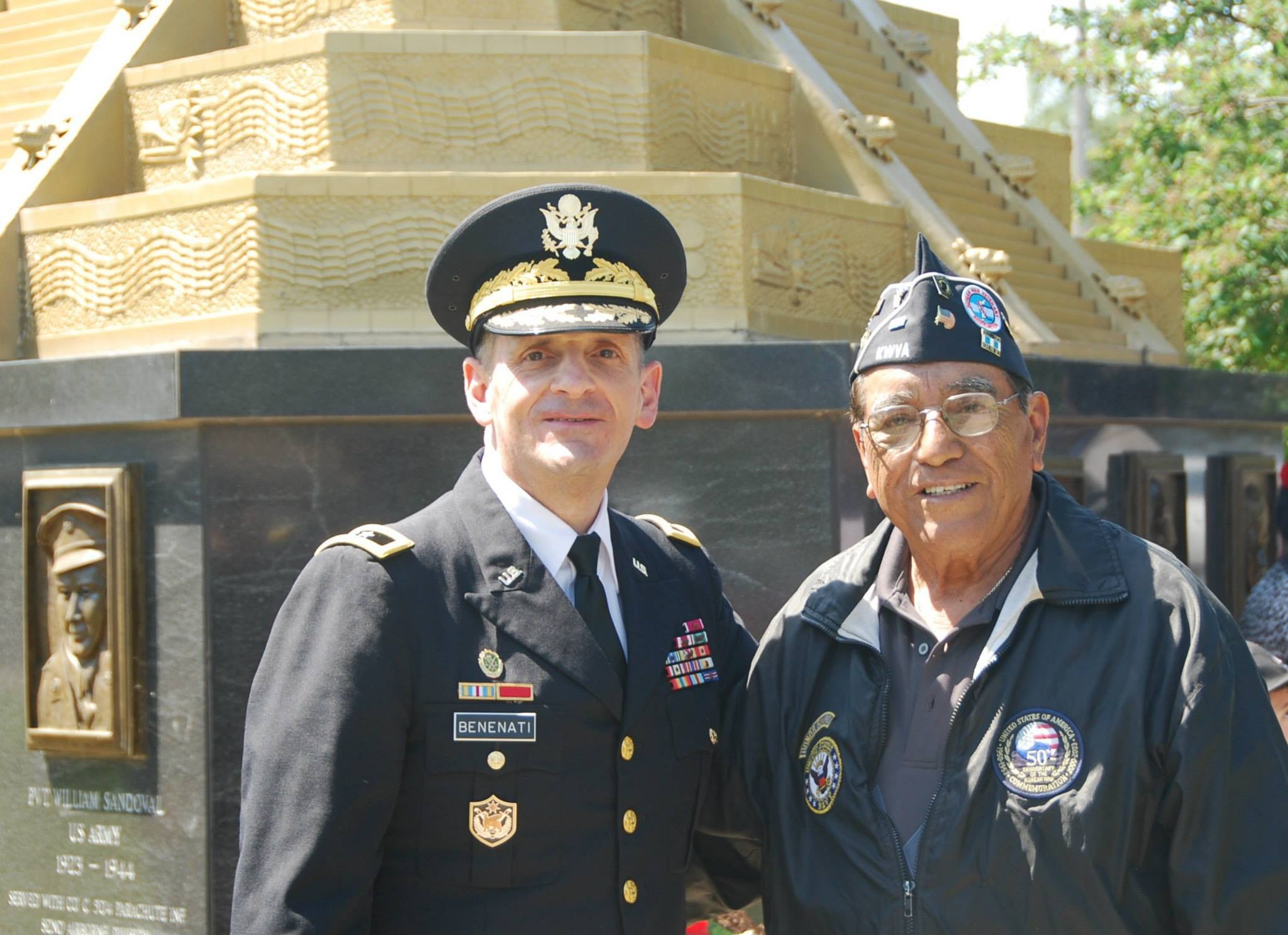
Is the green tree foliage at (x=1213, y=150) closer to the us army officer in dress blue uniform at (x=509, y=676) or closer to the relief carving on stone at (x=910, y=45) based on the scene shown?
the relief carving on stone at (x=910, y=45)

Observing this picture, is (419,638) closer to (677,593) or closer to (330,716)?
(330,716)

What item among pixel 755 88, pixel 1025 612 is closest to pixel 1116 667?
pixel 1025 612

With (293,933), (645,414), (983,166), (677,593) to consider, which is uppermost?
(983,166)

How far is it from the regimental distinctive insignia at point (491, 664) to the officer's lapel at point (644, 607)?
0.83ft

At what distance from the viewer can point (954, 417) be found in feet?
9.24

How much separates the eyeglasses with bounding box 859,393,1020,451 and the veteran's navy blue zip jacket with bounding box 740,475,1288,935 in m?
0.23

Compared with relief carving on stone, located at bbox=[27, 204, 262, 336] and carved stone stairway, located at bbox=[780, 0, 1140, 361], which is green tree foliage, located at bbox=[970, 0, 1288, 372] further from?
relief carving on stone, located at bbox=[27, 204, 262, 336]

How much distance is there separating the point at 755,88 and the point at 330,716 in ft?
17.7

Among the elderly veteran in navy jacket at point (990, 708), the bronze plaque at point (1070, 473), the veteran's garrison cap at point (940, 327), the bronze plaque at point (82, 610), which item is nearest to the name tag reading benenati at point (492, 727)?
the elderly veteran in navy jacket at point (990, 708)

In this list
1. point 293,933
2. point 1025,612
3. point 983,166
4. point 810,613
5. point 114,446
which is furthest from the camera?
point 983,166

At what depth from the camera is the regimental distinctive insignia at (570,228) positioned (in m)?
2.96

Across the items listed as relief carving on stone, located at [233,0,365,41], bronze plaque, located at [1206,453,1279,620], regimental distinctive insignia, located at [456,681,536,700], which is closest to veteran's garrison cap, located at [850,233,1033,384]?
regimental distinctive insignia, located at [456,681,536,700]

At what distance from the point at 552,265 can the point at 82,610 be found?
9.85ft

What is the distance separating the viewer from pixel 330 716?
2.59 metres
